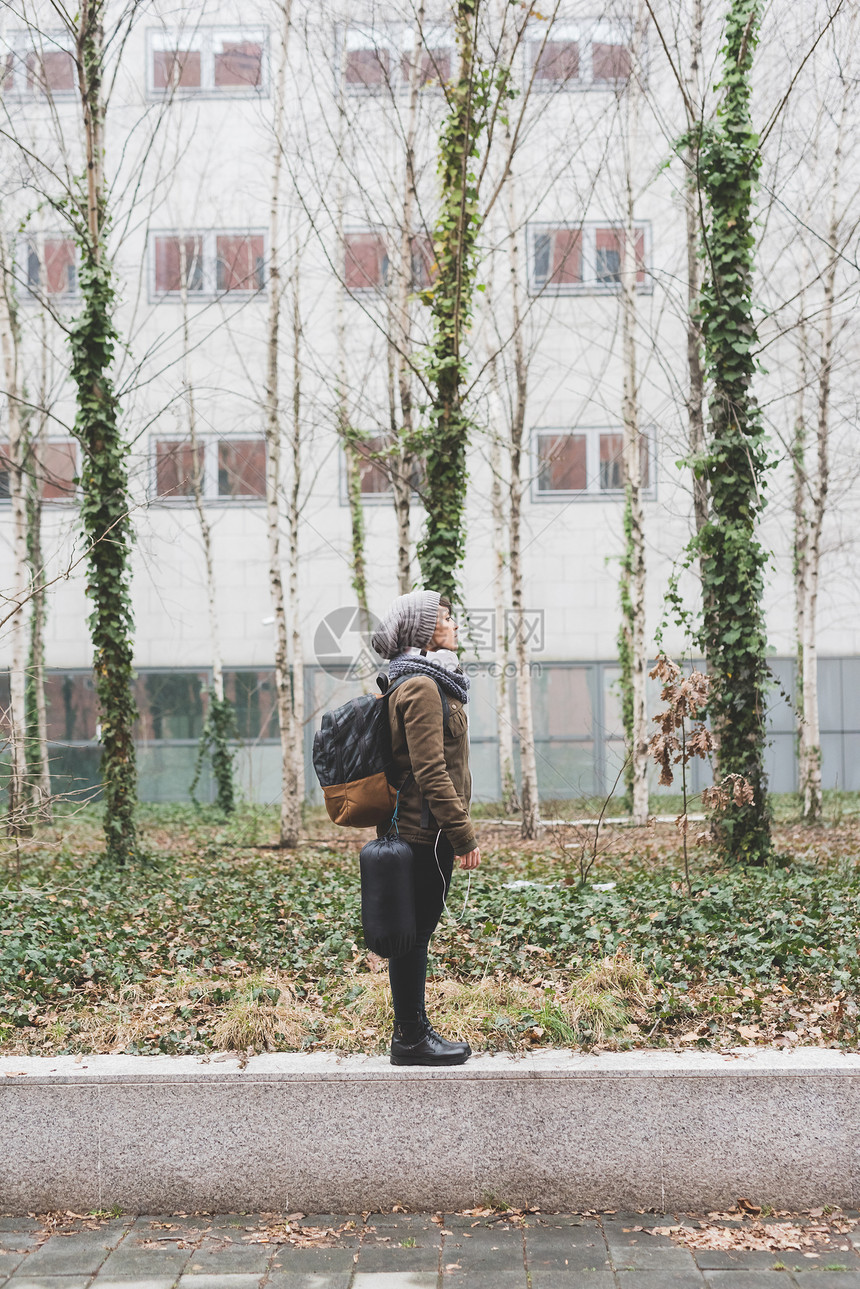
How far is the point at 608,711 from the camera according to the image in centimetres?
2138

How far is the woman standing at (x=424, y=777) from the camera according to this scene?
4086 millimetres

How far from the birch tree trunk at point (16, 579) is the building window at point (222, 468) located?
105 inches

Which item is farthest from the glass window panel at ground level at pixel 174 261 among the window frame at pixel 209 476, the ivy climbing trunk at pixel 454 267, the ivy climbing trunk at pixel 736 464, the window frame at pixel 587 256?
the ivy climbing trunk at pixel 736 464

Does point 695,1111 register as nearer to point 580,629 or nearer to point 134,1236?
point 134,1236

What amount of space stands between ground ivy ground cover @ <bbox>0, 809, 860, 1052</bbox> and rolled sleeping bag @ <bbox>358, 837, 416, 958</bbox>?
2.15 ft

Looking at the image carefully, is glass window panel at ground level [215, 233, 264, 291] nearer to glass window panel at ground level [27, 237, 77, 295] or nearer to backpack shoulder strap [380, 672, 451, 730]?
glass window panel at ground level [27, 237, 77, 295]

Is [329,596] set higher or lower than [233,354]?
lower

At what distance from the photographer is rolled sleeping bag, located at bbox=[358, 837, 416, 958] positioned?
4.11 metres

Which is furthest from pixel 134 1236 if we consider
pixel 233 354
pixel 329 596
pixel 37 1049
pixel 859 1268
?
pixel 233 354

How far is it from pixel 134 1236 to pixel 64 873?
22.4ft

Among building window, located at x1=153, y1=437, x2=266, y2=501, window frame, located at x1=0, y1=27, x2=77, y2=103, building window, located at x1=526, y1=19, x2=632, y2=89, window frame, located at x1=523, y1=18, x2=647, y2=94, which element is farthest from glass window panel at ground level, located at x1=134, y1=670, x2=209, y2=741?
building window, located at x1=526, y1=19, x2=632, y2=89

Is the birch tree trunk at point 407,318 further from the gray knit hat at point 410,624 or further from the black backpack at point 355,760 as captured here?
the black backpack at point 355,760

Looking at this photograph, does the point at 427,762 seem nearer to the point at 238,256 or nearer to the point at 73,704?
the point at 73,704

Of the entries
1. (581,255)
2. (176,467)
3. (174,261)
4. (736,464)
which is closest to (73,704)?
(176,467)
